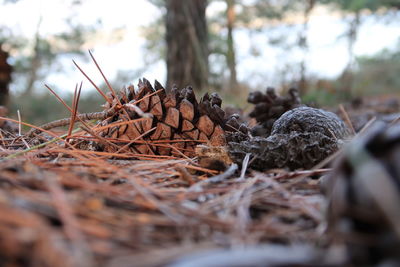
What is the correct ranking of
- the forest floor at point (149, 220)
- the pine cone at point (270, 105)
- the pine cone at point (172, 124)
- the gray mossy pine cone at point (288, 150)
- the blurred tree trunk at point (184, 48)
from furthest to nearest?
the blurred tree trunk at point (184, 48) → the pine cone at point (270, 105) → the pine cone at point (172, 124) → the gray mossy pine cone at point (288, 150) → the forest floor at point (149, 220)

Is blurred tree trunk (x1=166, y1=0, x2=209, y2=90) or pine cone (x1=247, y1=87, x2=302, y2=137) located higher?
blurred tree trunk (x1=166, y1=0, x2=209, y2=90)

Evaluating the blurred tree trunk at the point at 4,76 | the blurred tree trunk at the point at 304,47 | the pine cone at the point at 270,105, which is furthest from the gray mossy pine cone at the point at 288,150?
the blurred tree trunk at the point at 304,47

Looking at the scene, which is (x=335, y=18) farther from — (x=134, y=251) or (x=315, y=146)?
(x=134, y=251)

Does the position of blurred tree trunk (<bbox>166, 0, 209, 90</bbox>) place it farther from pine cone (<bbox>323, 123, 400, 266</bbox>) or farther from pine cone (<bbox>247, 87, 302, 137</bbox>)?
pine cone (<bbox>323, 123, 400, 266</bbox>)

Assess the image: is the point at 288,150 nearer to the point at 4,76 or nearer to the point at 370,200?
the point at 370,200

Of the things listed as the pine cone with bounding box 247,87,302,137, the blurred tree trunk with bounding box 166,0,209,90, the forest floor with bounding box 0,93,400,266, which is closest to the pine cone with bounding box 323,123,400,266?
the forest floor with bounding box 0,93,400,266

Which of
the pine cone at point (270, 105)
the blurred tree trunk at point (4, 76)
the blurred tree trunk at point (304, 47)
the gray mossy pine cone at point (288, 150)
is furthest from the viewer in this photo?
the blurred tree trunk at point (304, 47)

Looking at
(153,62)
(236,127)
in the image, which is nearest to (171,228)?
(236,127)

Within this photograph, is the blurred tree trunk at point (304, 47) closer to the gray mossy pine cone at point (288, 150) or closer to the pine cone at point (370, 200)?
the gray mossy pine cone at point (288, 150)
